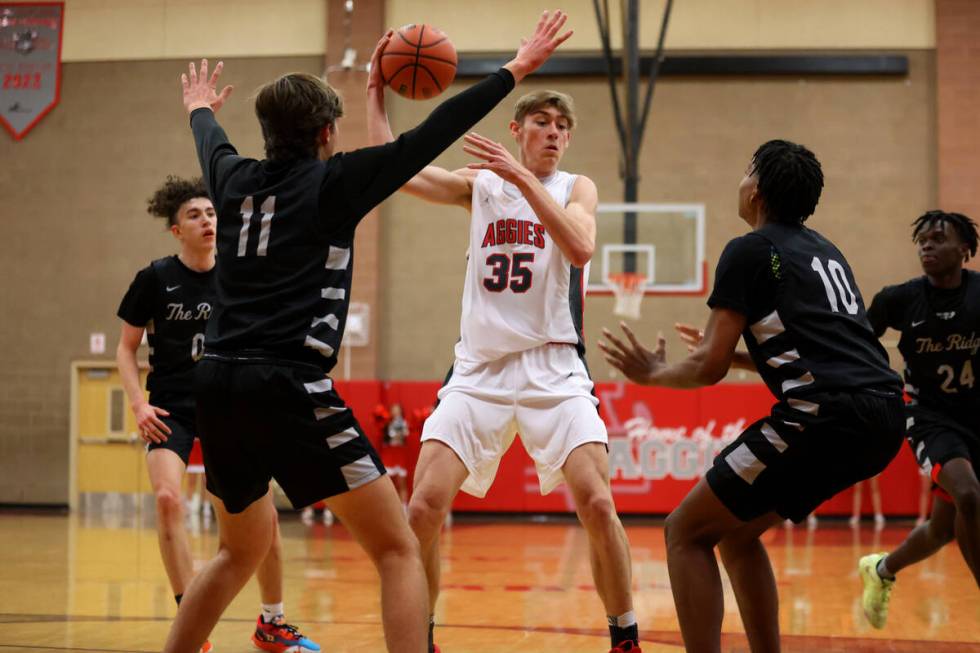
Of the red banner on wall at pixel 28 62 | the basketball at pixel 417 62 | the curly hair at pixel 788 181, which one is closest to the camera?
the curly hair at pixel 788 181

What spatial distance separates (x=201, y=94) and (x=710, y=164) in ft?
37.9

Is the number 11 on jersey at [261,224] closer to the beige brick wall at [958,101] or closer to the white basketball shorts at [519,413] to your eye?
the white basketball shorts at [519,413]

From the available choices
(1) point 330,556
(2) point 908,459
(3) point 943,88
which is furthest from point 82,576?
(3) point 943,88

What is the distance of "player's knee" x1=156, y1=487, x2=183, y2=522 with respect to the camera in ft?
15.1

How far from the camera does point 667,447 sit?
12.9 meters

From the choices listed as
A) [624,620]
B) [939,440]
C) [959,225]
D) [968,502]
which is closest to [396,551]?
[624,620]

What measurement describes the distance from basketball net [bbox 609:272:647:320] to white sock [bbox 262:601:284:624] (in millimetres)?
8250

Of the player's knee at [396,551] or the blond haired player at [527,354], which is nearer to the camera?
the player's knee at [396,551]

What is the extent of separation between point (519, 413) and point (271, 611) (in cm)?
154

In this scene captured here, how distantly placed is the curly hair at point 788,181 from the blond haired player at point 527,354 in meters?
0.84

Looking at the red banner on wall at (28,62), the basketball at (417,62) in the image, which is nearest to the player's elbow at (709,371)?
the basketball at (417,62)

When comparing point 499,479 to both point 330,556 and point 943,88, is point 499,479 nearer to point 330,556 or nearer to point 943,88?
point 330,556

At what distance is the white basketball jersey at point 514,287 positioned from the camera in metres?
4.38

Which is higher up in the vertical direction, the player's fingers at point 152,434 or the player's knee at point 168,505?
the player's fingers at point 152,434
